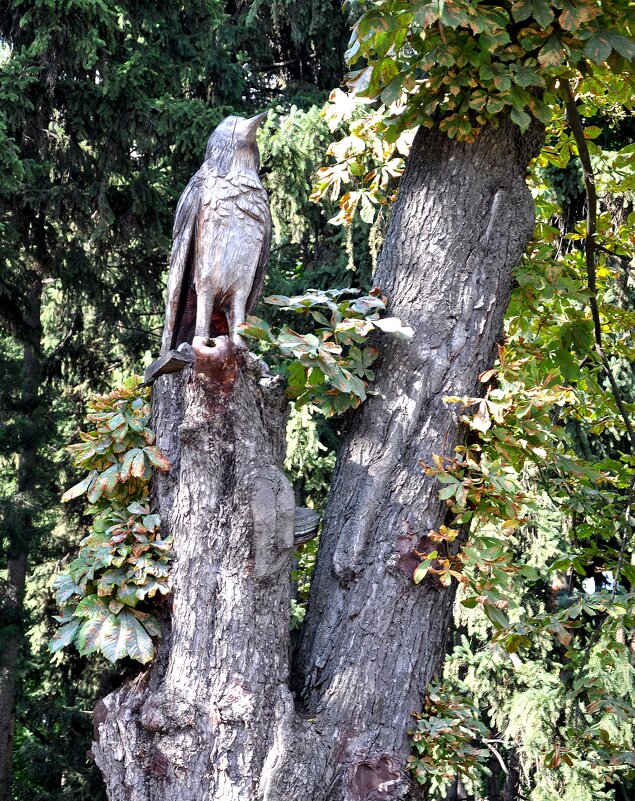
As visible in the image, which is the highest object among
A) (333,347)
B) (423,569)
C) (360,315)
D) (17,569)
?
(360,315)

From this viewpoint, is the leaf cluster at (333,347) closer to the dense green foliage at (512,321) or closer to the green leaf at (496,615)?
the dense green foliage at (512,321)

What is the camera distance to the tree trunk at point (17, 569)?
7.25 meters

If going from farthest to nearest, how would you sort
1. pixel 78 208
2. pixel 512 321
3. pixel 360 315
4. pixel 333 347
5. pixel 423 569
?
pixel 78 208 → pixel 512 321 → pixel 360 315 → pixel 333 347 → pixel 423 569

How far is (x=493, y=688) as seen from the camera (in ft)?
25.3

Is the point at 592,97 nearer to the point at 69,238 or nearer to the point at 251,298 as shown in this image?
the point at 251,298

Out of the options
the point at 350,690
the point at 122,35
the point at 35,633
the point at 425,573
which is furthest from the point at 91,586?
the point at 35,633

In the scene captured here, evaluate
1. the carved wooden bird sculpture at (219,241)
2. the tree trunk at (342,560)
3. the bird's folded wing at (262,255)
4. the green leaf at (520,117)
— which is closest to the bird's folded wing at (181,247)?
the carved wooden bird sculpture at (219,241)

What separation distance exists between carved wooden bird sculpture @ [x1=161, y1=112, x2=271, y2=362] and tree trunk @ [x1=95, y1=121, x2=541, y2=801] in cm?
33

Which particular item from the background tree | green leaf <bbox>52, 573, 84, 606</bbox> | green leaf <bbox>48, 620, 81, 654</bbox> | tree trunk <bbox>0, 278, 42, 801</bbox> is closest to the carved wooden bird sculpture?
green leaf <bbox>52, 573, 84, 606</bbox>

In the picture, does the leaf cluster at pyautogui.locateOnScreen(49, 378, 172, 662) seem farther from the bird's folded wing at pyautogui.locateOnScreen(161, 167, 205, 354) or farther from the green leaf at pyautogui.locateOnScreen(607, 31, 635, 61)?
the green leaf at pyautogui.locateOnScreen(607, 31, 635, 61)

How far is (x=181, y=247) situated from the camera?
2754 millimetres

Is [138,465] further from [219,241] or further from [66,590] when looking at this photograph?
[219,241]

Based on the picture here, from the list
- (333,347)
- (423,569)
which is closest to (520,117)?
(333,347)

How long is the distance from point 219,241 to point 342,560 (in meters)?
1.07
